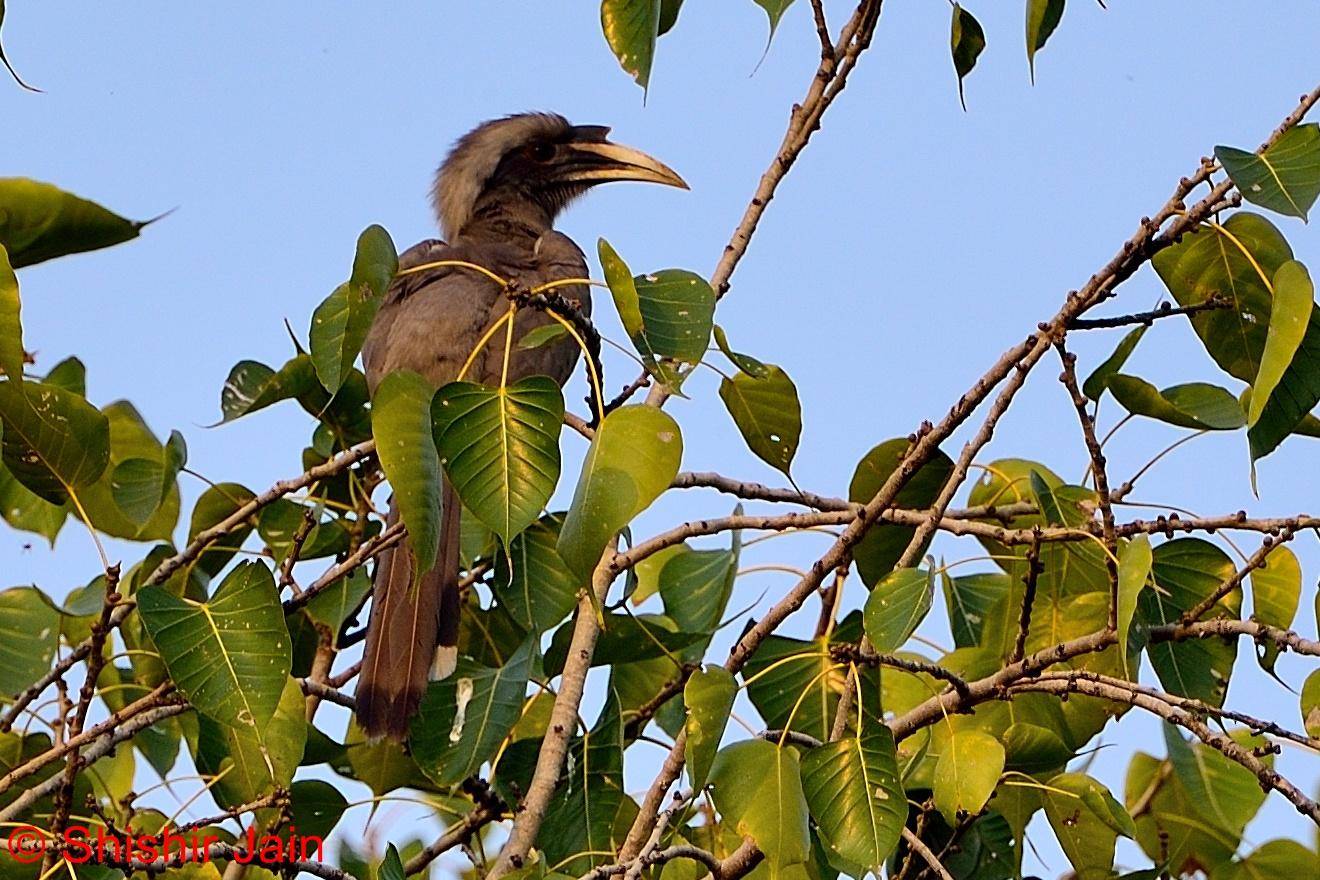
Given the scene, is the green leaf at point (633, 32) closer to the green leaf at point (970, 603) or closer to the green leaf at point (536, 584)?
the green leaf at point (536, 584)

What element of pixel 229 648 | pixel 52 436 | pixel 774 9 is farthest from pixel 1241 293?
pixel 52 436

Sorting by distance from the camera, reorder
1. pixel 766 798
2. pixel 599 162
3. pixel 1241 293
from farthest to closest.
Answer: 1. pixel 599 162
2. pixel 1241 293
3. pixel 766 798

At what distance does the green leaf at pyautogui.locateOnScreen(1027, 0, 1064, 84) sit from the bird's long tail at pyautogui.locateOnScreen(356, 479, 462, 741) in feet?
4.64

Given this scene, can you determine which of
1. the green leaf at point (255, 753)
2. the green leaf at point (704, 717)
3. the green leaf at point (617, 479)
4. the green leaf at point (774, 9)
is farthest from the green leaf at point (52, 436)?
the green leaf at point (774, 9)

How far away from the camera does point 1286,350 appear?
212 cm

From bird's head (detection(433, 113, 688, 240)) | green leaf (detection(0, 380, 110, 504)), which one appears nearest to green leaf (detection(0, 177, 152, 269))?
green leaf (detection(0, 380, 110, 504))

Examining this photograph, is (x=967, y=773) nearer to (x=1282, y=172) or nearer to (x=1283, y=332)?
(x=1283, y=332)

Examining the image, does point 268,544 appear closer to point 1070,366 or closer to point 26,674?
point 26,674

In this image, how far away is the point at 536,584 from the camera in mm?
3072

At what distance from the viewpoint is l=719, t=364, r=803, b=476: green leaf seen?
9.50ft

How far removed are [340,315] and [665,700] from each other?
1044 mm

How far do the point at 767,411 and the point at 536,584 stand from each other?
23.0 inches

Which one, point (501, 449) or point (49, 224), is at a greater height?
point (49, 224)

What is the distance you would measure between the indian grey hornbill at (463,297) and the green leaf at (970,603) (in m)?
1.01
